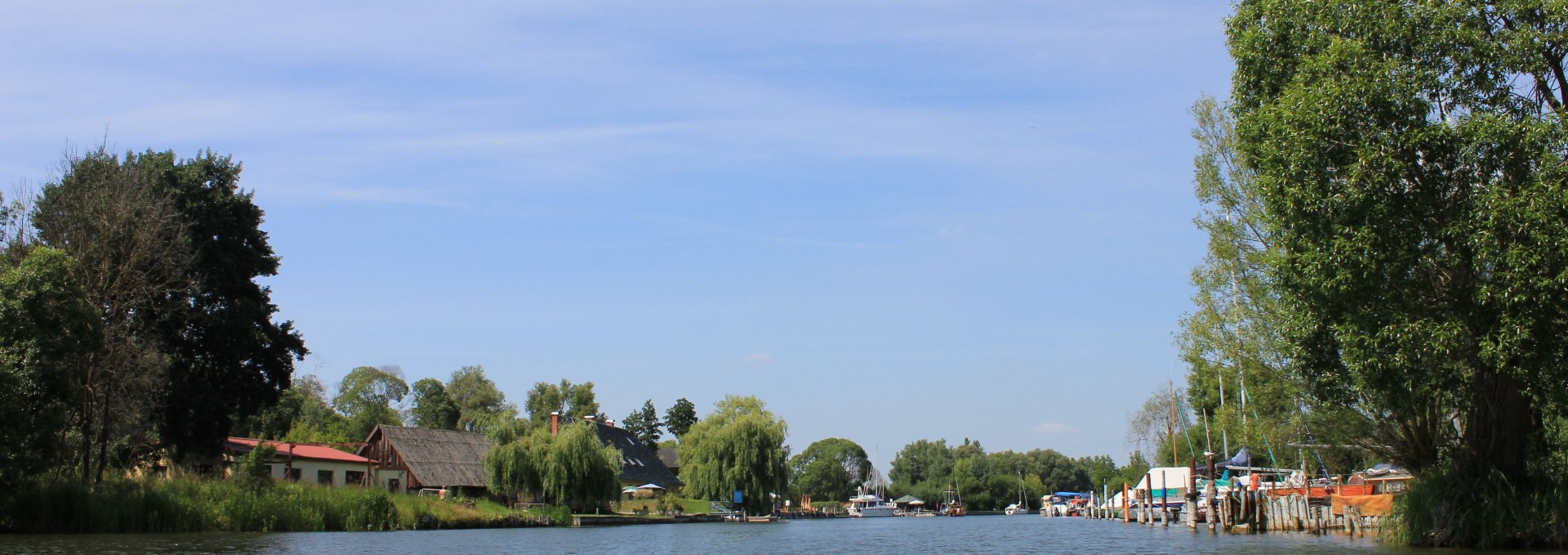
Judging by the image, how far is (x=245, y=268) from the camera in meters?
42.4

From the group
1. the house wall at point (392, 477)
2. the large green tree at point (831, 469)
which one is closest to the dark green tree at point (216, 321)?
the house wall at point (392, 477)

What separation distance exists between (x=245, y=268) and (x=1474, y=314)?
39947 millimetres

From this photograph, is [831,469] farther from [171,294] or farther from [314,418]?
[171,294]

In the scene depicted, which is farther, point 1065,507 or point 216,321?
point 1065,507

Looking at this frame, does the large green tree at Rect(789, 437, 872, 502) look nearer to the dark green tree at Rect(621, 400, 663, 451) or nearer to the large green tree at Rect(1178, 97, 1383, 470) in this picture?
the dark green tree at Rect(621, 400, 663, 451)

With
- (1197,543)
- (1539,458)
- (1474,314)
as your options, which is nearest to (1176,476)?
(1197,543)

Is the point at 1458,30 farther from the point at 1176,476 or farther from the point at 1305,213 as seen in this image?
the point at 1176,476

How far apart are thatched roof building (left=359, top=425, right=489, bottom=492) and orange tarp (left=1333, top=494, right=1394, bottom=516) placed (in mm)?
41918

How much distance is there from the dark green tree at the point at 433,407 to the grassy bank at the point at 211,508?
176ft

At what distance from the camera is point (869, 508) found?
11806 centimetres

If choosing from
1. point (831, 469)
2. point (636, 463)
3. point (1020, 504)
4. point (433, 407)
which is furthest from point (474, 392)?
point (1020, 504)

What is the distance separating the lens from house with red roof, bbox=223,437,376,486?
173 ft

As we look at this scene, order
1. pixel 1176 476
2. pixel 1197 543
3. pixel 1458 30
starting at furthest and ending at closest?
pixel 1176 476, pixel 1197 543, pixel 1458 30

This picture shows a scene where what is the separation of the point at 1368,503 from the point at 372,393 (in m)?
88.7
